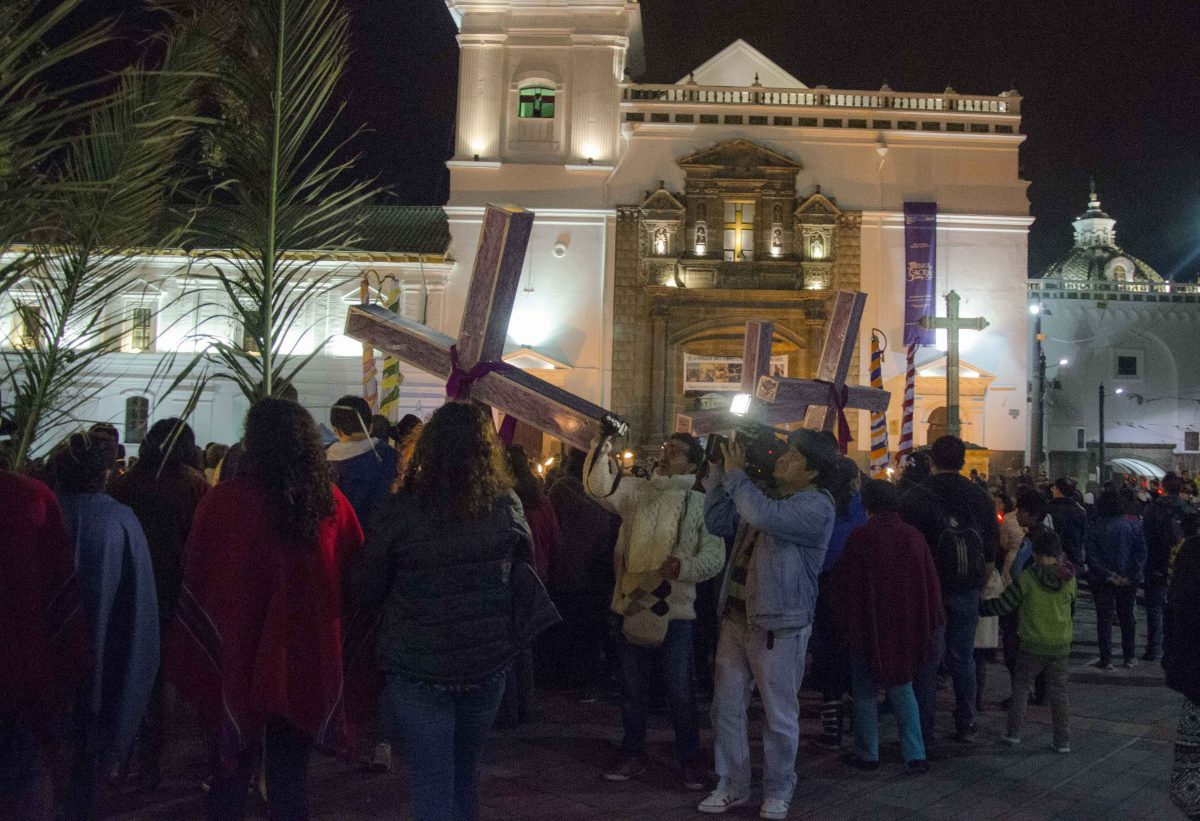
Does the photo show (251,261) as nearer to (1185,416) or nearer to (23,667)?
(23,667)

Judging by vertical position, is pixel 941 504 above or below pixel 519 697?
above

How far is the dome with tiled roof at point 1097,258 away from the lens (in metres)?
59.5

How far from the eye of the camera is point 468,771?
415cm

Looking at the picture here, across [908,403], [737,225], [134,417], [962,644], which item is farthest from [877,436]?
[134,417]

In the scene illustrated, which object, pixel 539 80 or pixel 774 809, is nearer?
pixel 774 809

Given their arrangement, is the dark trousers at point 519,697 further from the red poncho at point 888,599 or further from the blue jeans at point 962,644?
the blue jeans at point 962,644

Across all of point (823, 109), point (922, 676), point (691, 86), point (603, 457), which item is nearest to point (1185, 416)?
point (823, 109)

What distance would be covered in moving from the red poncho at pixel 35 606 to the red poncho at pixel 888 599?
185 inches

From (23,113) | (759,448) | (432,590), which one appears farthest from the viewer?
(759,448)

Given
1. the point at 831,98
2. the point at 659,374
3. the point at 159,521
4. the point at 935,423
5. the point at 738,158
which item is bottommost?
the point at 159,521

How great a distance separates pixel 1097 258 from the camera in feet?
202

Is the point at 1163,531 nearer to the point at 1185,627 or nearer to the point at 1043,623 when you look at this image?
the point at 1043,623

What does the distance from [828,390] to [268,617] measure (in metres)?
6.05

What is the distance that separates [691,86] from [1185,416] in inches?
1189
